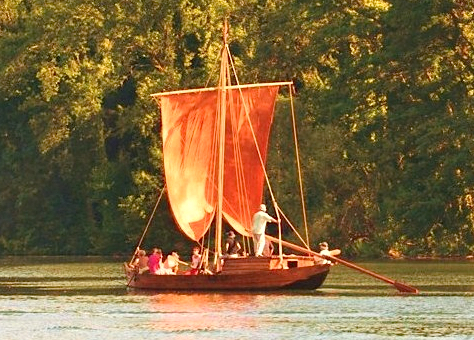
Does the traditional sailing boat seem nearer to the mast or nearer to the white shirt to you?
the mast

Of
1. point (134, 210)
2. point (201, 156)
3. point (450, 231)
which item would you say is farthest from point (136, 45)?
point (201, 156)

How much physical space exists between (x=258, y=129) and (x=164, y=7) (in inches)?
1294

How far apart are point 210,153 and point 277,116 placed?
2325 cm

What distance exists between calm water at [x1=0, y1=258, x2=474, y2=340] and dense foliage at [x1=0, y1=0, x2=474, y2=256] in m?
14.2

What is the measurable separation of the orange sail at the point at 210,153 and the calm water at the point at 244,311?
318cm

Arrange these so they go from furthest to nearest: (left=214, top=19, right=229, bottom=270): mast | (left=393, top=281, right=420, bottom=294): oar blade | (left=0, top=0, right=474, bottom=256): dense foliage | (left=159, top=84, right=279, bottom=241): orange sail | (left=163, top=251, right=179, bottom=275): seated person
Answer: (left=0, top=0, right=474, bottom=256): dense foliage → (left=163, top=251, right=179, bottom=275): seated person → (left=159, top=84, right=279, bottom=241): orange sail → (left=214, top=19, right=229, bottom=270): mast → (left=393, top=281, right=420, bottom=294): oar blade

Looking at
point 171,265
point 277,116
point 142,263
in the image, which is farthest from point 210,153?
point 277,116

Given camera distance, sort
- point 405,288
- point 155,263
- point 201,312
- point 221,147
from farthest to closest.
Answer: point 155,263 → point 221,147 → point 405,288 → point 201,312

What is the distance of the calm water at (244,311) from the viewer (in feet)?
124

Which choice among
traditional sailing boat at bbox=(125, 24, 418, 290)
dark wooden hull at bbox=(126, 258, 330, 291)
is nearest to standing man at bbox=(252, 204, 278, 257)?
dark wooden hull at bbox=(126, 258, 330, 291)

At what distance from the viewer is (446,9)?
238 ft

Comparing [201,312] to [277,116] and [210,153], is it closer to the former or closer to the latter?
[210,153]

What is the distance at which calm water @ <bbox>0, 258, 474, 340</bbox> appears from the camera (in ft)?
124

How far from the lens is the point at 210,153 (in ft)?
177
